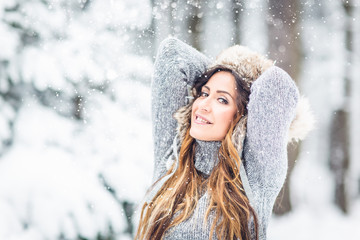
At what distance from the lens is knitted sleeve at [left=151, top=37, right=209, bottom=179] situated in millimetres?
1820

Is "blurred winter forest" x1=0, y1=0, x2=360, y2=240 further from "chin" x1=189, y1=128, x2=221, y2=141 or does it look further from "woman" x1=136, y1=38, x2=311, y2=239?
"chin" x1=189, y1=128, x2=221, y2=141

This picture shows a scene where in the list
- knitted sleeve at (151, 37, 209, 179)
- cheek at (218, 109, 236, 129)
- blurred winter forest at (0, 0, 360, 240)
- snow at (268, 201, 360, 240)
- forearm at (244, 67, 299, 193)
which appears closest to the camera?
forearm at (244, 67, 299, 193)

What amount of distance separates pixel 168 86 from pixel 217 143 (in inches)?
→ 14.2

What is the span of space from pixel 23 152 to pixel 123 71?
1152mm

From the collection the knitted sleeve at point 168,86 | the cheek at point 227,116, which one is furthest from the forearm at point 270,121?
the knitted sleeve at point 168,86

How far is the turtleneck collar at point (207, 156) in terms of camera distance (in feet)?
5.66

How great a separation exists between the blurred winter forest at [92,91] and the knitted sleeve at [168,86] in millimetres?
1616

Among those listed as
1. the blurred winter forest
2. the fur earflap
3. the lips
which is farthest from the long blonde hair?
the blurred winter forest

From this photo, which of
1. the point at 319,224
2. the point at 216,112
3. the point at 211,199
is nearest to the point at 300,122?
the point at 216,112

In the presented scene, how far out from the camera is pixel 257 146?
1.56m

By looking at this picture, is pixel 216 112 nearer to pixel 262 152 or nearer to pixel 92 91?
pixel 262 152

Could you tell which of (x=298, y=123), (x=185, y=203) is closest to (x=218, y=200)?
(x=185, y=203)

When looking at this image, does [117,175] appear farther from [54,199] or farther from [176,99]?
[176,99]

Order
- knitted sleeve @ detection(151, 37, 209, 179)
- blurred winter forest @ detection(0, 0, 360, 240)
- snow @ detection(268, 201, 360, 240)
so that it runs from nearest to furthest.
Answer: knitted sleeve @ detection(151, 37, 209, 179)
blurred winter forest @ detection(0, 0, 360, 240)
snow @ detection(268, 201, 360, 240)
